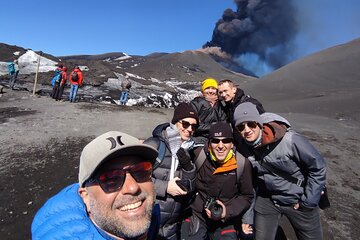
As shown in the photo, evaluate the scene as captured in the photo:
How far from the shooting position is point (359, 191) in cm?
612

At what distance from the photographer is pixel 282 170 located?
116 inches

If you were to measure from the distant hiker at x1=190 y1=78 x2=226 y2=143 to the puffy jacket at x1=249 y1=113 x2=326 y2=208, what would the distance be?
1.26 meters

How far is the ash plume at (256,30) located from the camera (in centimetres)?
10556

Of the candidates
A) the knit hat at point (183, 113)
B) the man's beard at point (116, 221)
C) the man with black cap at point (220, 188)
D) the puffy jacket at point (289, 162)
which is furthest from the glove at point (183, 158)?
the man's beard at point (116, 221)

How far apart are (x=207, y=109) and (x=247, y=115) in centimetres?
145

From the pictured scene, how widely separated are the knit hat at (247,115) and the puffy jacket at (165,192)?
2.41 ft

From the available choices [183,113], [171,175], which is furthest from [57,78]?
[171,175]

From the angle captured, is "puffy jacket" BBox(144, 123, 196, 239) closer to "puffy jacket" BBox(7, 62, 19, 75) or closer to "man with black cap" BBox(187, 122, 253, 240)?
"man with black cap" BBox(187, 122, 253, 240)

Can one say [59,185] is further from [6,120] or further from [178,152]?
[6,120]

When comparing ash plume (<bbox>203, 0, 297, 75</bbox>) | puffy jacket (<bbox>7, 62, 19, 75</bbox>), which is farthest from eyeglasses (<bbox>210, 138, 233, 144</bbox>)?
ash plume (<bbox>203, 0, 297, 75</bbox>)

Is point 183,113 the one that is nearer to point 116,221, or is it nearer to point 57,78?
point 116,221

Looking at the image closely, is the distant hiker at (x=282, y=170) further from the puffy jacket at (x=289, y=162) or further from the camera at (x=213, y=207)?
the camera at (x=213, y=207)

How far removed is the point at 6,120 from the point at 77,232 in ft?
31.0

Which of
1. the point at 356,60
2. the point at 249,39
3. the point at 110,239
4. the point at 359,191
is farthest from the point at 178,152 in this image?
the point at 249,39
